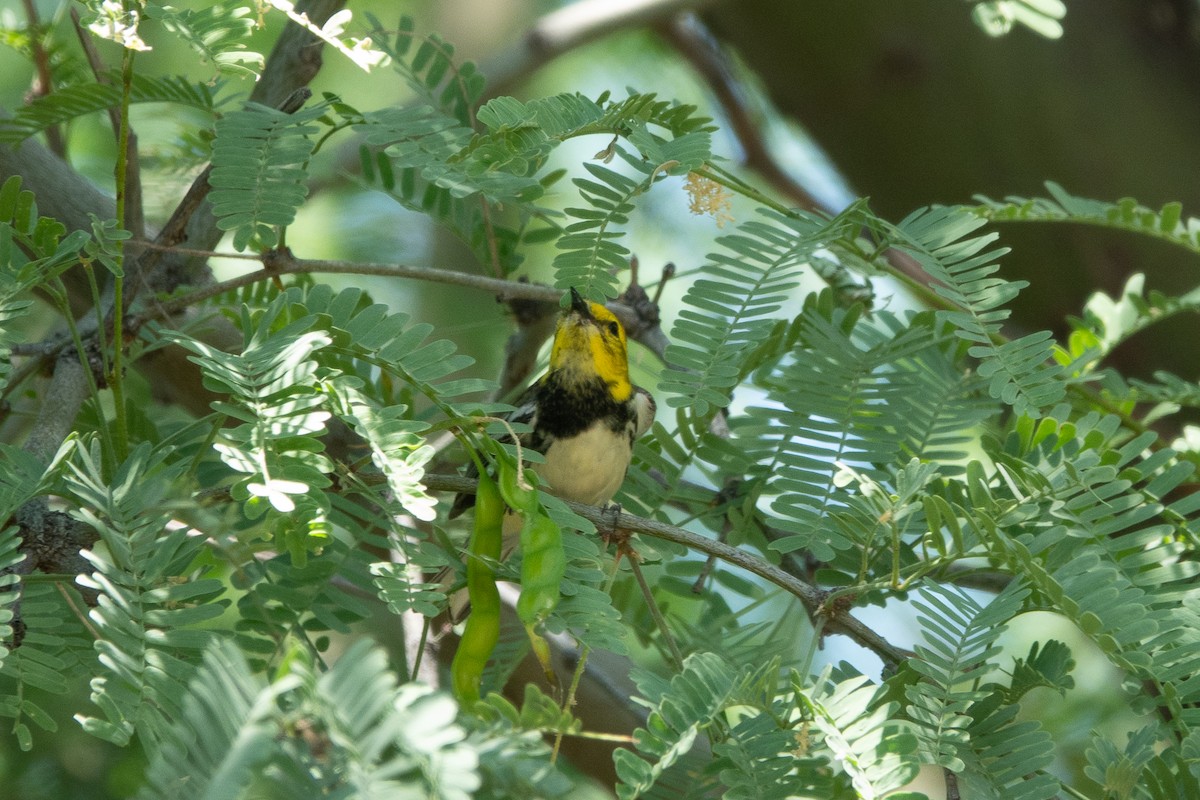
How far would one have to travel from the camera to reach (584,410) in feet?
9.61

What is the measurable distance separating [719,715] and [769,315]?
2.62 feet

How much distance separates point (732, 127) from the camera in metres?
4.96

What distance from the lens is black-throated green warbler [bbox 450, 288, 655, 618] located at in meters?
2.78

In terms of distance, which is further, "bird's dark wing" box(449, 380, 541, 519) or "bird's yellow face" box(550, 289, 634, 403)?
"bird's yellow face" box(550, 289, 634, 403)

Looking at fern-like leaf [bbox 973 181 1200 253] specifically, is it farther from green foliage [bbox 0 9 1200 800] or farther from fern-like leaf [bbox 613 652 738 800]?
fern-like leaf [bbox 613 652 738 800]

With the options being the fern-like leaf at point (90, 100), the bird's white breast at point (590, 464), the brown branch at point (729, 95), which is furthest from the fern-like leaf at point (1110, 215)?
the brown branch at point (729, 95)

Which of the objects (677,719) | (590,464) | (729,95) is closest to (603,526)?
(677,719)

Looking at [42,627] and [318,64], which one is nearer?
[42,627]

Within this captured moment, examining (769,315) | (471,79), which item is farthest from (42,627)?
(471,79)

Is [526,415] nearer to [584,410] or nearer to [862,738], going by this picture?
[584,410]

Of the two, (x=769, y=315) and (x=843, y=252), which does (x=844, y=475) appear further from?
(x=843, y=252)

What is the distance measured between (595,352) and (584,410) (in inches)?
6.2

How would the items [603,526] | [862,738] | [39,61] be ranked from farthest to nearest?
[39,61] → [603,526] → [862,738]

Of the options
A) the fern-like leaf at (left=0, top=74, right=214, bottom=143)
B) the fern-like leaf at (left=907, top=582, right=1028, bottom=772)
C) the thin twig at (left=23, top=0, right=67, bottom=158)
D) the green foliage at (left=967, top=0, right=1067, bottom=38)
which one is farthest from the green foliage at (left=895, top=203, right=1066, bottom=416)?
the thin twig at (left=23, top=0, right=67, bottom=158)
